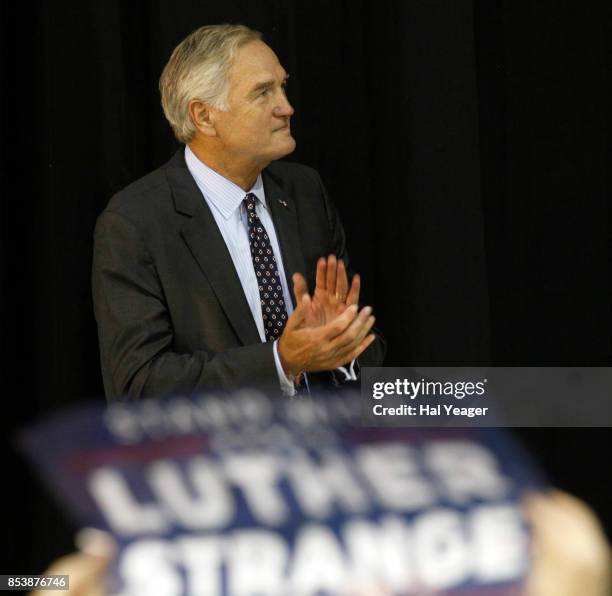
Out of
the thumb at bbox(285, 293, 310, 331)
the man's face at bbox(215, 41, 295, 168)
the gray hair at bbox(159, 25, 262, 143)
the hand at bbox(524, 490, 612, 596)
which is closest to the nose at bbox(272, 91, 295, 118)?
the man's face at bbox(215, 41, 295, 168)

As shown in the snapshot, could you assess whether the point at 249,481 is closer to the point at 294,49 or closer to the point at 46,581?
the point at 46,581

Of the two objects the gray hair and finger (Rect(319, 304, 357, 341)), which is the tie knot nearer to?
the gray hair

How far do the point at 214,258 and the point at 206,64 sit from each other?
42cm

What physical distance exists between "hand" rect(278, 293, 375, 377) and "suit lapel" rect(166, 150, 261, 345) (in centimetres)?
12

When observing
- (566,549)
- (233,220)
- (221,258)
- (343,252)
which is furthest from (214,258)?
(566,549)

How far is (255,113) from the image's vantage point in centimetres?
277

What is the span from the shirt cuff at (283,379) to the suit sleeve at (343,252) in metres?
0.20

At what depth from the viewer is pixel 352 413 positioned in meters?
2.88

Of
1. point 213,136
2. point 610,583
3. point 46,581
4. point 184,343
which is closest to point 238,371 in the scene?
point 184,343

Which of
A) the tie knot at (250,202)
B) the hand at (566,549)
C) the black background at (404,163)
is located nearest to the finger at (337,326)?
the tie knot at (250,202)

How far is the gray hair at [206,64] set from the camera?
2.76 meters

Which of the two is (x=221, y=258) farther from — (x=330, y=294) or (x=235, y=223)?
(x=330, y=294)

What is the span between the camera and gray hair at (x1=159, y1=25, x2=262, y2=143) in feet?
9.06

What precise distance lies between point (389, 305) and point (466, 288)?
199mm
